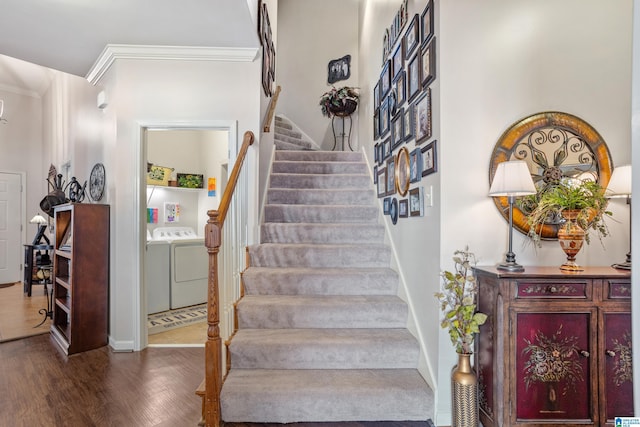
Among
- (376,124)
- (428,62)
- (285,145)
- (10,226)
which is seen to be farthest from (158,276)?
(10,226)

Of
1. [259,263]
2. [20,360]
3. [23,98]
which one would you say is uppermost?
[23,98]

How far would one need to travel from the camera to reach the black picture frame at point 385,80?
9.96 feet

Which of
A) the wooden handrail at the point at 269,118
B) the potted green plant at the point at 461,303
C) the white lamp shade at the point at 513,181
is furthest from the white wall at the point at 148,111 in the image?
the white lamp shade at the point at 513,181

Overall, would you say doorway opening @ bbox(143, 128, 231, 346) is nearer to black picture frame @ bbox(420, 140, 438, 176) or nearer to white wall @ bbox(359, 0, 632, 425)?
black picture frame @ bbox(420, 140, 438, 176)

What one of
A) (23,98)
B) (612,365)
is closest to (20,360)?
(612,365)

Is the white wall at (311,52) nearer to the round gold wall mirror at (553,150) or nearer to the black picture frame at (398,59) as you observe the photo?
the black picture frame at (398,59)

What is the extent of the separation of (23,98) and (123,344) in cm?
590

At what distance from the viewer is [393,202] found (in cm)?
285

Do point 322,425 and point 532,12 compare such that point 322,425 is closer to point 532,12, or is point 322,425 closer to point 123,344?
point 123,344

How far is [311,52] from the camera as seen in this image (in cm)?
578

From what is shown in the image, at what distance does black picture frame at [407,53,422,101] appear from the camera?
2.26 metres

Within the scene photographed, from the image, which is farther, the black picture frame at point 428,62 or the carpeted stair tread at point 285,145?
the carpeted stair tread at point 285,145

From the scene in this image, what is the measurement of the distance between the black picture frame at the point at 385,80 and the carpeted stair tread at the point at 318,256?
153cm

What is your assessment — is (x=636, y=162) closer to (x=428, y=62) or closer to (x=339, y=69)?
(x=428, y=62)
